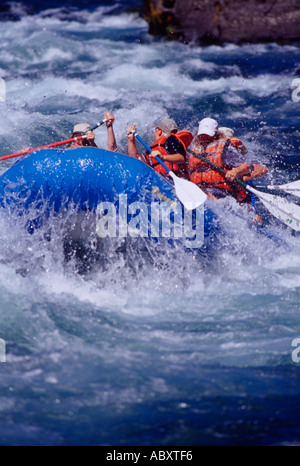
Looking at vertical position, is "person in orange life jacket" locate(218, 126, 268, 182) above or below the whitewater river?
above

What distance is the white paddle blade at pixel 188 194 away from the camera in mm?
4027

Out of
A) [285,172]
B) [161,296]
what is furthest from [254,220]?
[285,172]

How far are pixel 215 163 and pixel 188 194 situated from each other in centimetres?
79

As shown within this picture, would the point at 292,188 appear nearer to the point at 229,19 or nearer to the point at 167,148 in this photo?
the point at 167,148

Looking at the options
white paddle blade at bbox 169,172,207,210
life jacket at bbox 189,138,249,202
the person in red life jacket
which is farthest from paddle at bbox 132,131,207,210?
life jacket at bbox 189,138,249,202

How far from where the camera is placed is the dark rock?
31.3 feet

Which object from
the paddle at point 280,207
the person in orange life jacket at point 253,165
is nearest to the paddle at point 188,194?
the paddle at point 280,207

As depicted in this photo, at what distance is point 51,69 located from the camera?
9242 mm

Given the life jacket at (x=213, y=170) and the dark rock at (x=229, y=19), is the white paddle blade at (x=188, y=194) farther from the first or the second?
the dark rock at (x=229, y=19)

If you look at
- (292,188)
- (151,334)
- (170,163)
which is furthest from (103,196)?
Result: (292,188)

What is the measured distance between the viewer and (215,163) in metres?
4.76

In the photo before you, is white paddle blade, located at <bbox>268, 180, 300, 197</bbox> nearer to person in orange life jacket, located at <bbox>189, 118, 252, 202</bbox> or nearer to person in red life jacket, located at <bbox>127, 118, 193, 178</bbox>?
person in orange life jacket, located at <bbox>189, 118, 252, 202</bbox>

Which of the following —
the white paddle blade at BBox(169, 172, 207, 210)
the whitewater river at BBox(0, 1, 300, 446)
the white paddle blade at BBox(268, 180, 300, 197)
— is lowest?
the whitewater river at BBox(0, 1, 300, 446)

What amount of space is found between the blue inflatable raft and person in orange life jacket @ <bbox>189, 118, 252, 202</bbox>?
72 cm
